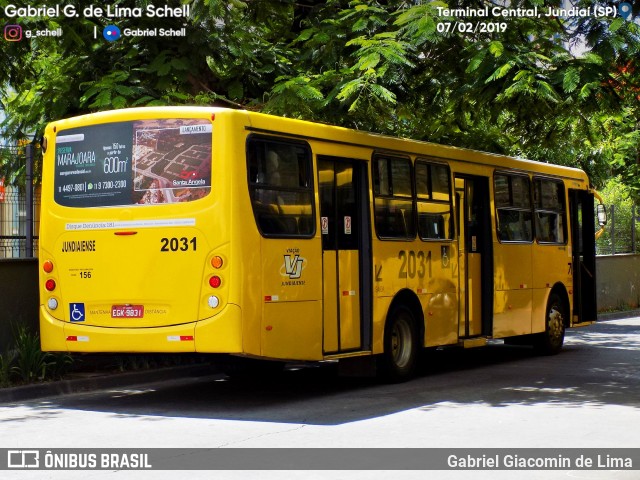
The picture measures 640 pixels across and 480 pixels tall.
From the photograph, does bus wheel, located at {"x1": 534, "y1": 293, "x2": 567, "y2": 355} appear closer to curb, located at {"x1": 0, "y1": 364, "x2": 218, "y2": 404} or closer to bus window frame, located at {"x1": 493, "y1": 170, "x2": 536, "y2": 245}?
bus window frame, located at {"x1": 493, "y1": 170, "x2": 536, "y2": 245}

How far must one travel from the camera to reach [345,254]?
1345 centimetres

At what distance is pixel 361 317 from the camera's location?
539 inches

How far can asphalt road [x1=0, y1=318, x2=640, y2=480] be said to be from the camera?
9695 millimetres

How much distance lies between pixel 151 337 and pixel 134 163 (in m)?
1.87

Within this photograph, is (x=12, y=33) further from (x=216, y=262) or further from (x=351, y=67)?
(x=216, y=262)

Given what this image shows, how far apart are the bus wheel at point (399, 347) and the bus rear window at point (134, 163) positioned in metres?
3.55

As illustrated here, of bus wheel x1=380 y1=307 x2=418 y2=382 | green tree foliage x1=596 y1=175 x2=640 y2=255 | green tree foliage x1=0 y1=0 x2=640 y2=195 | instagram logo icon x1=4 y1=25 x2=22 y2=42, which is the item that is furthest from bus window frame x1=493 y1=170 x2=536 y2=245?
green tree foliage x1=596 y1=175 x2=640 y2=255

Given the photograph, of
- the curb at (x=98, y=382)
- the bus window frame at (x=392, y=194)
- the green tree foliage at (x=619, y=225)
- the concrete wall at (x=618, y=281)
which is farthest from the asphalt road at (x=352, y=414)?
the green tree foliage at (x=619, y=225)

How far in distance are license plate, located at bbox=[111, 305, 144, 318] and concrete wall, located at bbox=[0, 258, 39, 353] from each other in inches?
113

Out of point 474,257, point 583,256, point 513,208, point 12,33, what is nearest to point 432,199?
point 474,257

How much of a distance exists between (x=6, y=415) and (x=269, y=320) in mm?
2874

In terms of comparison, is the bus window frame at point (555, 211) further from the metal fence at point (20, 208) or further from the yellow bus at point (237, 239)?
the metal fence at point (20, 208)

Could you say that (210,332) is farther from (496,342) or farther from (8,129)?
(496,342)
